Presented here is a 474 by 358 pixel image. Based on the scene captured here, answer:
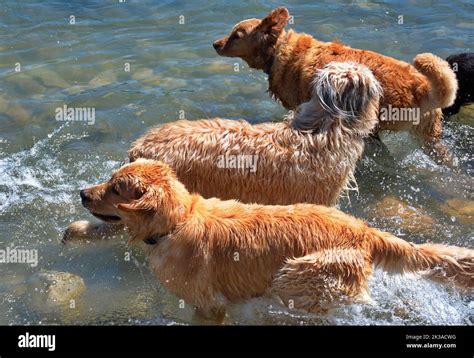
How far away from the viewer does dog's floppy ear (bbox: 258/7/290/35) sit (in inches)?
333

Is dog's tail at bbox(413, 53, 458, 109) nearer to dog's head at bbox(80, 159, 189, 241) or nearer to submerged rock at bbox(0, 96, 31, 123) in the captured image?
dog's head at bbox(80, 159, 189, 241)

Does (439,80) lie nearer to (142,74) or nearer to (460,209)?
(460,209)

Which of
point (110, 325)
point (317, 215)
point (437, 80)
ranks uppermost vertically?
point (437, 80)

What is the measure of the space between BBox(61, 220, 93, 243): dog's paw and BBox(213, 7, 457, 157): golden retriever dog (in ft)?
10.7

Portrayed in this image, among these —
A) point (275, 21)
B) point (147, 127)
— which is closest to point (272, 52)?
A: point (275, 21)

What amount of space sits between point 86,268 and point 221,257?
1.88 m

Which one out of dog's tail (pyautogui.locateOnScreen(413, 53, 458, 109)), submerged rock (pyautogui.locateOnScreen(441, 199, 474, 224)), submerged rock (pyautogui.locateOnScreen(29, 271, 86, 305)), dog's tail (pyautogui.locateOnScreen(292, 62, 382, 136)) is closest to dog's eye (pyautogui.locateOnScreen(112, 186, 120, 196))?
submerged rock (pyautogui.locateOnScreen(29, 271, 86, 305))

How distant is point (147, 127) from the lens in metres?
9.21

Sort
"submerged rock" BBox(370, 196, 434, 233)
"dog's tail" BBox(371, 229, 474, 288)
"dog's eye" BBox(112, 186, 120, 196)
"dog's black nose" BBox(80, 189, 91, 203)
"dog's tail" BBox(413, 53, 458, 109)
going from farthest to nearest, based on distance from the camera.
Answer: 1. "dog's tail" BBox(413, 53, 458, 109)
2. "submerged rock" BBox(370, 196, 434, 233)
3. "dog's black nose" BBox(80, 189, 91, 203)
4. "dog's eye" BBox(112, 186, 120, 196)
5. "dog's tail" BBox(371, 229, 474, 288)

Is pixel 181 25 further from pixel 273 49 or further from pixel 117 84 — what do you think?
pixel 273 49

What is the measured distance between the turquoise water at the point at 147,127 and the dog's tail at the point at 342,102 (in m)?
1.45

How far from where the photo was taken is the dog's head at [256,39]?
28.1 ft

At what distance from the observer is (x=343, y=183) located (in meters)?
6.44

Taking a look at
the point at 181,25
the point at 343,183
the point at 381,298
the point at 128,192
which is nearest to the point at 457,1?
the point at 181,25
